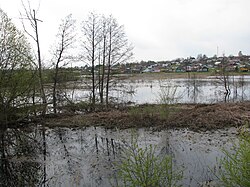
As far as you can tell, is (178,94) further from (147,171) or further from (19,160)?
(147,171)

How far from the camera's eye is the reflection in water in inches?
238

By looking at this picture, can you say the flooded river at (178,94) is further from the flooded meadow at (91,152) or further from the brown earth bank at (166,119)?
the flooded meadow at (91,152)

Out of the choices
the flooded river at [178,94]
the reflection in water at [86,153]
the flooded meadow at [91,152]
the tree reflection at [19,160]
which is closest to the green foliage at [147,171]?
the flooded meadow at [91,152]

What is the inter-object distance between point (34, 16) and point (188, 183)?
1475 cm

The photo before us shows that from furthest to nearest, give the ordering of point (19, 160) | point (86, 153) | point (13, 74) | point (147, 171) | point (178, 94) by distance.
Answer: point (178, 94) < point (13, 74) < point (86, 153) < point (19, 160) < point (147, 171)

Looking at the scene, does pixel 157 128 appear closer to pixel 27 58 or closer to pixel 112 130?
pixel 112 130

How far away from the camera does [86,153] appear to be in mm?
8078

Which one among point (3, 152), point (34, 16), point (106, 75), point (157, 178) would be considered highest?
point (34, 16)

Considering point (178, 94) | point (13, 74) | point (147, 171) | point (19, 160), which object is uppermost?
point (13, 74)

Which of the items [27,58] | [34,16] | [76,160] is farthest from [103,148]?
[34,16]

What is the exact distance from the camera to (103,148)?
8.56m

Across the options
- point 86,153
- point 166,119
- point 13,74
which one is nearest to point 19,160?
point 86,153

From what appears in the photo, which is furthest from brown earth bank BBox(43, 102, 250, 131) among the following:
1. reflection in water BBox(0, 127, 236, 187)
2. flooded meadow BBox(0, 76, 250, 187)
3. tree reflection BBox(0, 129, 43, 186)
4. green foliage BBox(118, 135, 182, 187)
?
green foliage BBox(118, 135, 182, 187)

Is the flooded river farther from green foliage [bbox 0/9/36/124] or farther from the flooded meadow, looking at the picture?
green foliage [bbox 0/9/36/124]
